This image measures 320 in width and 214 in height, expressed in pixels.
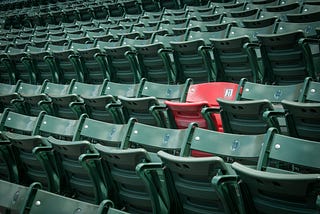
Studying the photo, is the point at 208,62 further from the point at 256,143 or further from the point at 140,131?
the point at 256,143

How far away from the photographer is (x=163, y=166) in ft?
8.73

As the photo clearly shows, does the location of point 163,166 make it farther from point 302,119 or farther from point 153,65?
point 153,65

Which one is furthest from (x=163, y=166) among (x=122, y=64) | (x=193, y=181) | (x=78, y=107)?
(x=122, y=64)

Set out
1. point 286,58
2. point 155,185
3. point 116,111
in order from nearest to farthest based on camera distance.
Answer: point 155,185
point 116,111
point 286,58

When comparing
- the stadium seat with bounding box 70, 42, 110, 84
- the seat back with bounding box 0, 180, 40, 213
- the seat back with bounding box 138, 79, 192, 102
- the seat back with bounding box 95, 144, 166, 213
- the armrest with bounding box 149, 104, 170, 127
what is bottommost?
the seat back with bounding box 0, 180, 40, 213

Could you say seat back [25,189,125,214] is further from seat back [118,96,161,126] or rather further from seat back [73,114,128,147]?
seat back [118,96,161,126]

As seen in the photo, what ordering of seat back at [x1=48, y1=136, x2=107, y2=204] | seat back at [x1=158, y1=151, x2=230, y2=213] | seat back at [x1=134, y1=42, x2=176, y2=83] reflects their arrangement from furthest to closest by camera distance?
seat back at [x1=134, y1=42, x2=176, y2=83] → seat back at [x1=48, y1=136, x2=107, y2=204] → seat back at [x1=158, y1=151, x2=230, y2=213]

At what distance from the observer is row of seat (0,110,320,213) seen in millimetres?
2281

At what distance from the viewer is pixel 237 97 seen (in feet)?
13.2

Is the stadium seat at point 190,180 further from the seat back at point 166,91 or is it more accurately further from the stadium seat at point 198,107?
the seat back at point 166,91

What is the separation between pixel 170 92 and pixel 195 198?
2094 mm

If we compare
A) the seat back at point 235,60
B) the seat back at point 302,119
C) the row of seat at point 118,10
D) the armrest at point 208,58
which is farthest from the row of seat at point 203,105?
the row of seat at point 118,10

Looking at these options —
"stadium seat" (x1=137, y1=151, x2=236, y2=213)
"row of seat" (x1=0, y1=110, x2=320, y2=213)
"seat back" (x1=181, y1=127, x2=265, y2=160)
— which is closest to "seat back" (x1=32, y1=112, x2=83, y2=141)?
"row of seat" (x1=0, y1=110, x2=320, y2=213)

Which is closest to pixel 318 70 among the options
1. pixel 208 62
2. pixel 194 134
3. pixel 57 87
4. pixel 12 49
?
pixel 208 62
